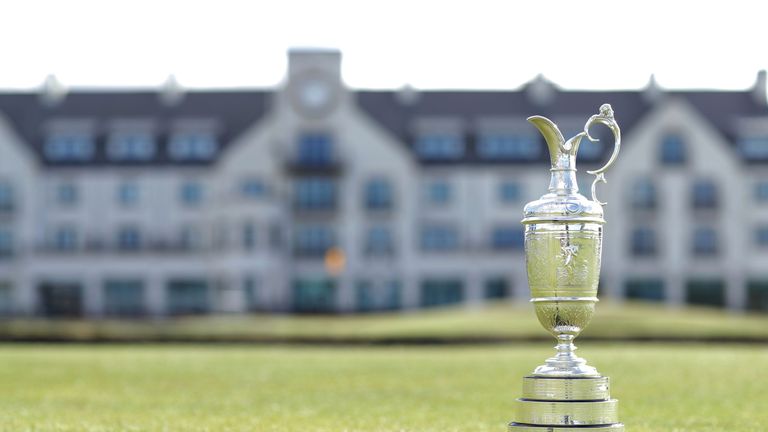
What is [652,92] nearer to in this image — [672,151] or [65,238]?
[672,151]

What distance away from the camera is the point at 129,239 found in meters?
84.3

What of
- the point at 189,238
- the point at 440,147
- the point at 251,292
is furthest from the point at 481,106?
the point at 189,238

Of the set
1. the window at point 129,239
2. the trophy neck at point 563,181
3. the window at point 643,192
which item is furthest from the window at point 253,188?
the trophy neck at point 563,181

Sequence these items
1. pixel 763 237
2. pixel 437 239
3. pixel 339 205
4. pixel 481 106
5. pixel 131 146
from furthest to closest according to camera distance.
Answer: pixel 481 106 < pixel 131 146 < pixel 437 239 < pixel 339 205 < pixel 763 237

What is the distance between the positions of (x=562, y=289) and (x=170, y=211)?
72.7m

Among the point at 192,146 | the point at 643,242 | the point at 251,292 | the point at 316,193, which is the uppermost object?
the point at 192,146

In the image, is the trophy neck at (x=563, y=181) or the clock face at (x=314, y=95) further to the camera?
the clock face at (x=314, y=95)

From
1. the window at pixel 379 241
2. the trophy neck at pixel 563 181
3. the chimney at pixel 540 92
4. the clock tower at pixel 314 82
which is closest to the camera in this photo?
the trophy neck at pixel 563 181

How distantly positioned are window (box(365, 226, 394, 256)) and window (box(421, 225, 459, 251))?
2034mm

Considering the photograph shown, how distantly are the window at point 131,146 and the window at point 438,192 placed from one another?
642 inches

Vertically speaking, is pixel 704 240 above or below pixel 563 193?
above

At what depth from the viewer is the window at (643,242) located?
81.9 meters

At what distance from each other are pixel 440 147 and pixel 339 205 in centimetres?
693

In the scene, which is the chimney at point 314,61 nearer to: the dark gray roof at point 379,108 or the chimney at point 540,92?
the dark gray roof at point 379,108
